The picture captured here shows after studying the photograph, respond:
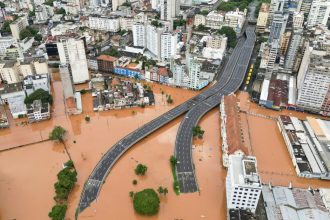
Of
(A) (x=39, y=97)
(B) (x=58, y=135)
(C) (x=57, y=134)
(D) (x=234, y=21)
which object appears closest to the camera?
(C) (x=57, y=134)

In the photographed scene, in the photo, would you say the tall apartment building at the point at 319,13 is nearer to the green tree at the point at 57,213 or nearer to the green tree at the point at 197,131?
the green tree at the point at 197,131

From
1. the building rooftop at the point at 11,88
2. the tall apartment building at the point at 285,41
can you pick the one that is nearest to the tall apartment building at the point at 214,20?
the tall apartment building at the point at 285,41

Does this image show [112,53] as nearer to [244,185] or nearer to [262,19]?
[262,19]

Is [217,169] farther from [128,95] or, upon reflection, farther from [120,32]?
[120,32]

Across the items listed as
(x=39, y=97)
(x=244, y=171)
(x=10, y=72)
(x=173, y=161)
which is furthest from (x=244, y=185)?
(x=10, y=72)

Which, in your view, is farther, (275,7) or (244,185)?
(275,7)

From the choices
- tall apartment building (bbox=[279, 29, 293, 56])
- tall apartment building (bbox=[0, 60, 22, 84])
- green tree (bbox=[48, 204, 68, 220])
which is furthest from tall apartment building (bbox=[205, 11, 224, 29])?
green tree (bbox=[48, 204, 68, 220])

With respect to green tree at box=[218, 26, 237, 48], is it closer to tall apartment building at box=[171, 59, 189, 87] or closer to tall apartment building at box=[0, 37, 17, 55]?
tall apartment building at box=[171, 59, 189, 87]
